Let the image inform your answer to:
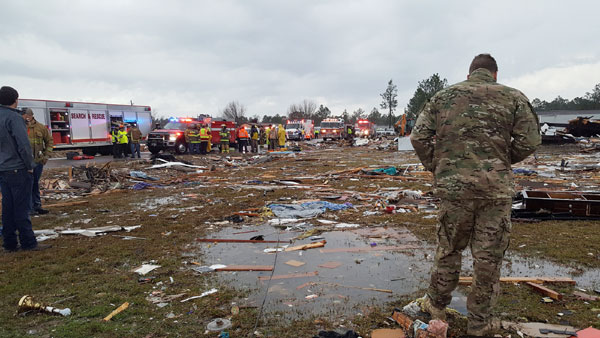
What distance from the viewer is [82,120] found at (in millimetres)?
19484

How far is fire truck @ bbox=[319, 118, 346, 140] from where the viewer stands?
36.8 meters

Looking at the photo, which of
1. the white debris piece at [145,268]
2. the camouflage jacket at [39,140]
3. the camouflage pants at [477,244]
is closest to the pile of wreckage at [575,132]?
the camouflage pants at [477,244]

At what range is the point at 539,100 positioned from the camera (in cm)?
Result: 8131

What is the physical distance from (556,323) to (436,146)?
1.78 m

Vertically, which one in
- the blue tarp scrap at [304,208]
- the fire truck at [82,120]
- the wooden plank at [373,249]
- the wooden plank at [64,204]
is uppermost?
the fire truck at [82,120]

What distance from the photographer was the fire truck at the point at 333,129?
121 feet

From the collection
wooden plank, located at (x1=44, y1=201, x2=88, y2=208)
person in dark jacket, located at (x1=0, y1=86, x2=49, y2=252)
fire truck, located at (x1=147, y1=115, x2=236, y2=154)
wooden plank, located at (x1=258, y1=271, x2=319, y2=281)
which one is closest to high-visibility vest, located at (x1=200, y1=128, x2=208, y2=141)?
fire truck, located at (x1=147, y1=115, x2=236, y2=154)

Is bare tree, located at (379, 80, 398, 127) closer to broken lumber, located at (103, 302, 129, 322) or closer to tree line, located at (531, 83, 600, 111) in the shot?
tree line, located at (531, 83, 600, 111)

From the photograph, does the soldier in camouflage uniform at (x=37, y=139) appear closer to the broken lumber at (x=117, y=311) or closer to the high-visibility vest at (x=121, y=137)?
the broken lumber at (x=117, y=311)

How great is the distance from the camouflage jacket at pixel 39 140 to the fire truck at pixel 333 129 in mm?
30617

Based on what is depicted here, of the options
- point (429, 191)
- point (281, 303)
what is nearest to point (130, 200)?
point (281, 303)

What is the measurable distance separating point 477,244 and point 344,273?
1816mm

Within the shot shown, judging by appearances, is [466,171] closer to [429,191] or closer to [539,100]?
[429,191]

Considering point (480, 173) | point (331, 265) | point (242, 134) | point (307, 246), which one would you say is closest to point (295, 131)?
point (242, 134)
